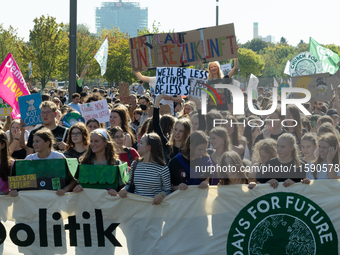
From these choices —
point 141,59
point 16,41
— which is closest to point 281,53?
point 16,41

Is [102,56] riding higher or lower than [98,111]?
higher

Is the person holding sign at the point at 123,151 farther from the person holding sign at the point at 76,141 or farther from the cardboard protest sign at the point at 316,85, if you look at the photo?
the cardboard protest sign at the point at 316,85

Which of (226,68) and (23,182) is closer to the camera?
(23,182)

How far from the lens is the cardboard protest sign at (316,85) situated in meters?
7.20

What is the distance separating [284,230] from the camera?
15.7 feet

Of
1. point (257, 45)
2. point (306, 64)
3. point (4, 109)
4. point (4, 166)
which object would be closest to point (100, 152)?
point (4, 166)

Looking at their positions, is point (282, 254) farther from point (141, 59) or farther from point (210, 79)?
point (141, 59)

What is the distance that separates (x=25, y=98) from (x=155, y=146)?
2.80 metres

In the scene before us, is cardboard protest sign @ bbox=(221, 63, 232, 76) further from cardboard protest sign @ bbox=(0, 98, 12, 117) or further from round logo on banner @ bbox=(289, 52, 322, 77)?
cardboard protest sign @ bbox=(0, 98, 12, 117)

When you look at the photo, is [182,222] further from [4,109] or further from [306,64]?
[306,64]

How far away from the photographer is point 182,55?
873 centimetres

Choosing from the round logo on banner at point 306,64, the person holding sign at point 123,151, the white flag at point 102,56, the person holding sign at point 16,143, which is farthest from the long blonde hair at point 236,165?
the round logo on banner at point 306,64

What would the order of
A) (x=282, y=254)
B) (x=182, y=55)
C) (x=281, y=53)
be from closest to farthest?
(x=282, y=254) → (x=182, y=55) → (x=281, y=53)

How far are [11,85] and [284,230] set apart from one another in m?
5.32
